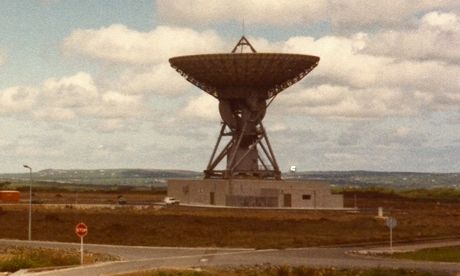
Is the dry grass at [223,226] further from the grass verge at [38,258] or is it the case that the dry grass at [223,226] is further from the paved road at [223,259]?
the grass verge at [38,258]

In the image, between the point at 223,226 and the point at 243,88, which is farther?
the point at 243,88

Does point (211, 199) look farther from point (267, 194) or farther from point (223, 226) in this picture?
point (223, 226)

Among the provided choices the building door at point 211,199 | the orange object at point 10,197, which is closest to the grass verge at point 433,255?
the building door at point 211,199

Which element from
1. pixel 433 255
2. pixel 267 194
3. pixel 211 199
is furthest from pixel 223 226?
pixel 211 199

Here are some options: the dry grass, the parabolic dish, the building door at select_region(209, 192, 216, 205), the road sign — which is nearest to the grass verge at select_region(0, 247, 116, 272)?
the dry grass

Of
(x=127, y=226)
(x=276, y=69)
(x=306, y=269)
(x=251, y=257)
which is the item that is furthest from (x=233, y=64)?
(x=306, y=269)

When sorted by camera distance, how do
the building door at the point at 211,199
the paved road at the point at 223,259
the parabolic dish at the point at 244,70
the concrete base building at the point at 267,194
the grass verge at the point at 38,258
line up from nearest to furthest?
the grass verge at the point at 38,258
the paved road at the point at 223,259
the parabolic dish at the point at 244,70
the concrete base building at the point at 267,194
the building door at the point at 211,199

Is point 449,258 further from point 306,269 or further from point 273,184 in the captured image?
point 273,184
